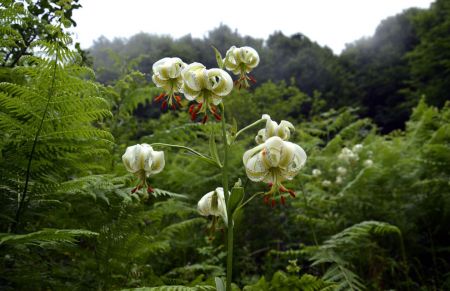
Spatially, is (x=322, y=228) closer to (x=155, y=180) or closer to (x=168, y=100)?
(x=155, y=180)

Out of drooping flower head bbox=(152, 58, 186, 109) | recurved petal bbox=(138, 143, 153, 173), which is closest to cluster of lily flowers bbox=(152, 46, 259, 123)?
drooping flower head bbox=(152, 58, 186, 109)

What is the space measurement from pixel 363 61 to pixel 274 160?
78.9 ft

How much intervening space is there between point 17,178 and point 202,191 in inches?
69.9

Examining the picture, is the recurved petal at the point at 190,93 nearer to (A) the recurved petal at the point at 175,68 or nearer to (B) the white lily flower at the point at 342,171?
(A) the recurved petal at the point at 175,68

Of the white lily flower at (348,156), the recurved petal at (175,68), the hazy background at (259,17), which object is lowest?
the recurved petal at (175,68)

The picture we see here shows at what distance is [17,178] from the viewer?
1171mm

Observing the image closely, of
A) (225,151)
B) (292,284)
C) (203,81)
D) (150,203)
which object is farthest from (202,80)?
(150,203)

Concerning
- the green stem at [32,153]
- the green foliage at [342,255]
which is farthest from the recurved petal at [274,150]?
the green foliage at [342,255]

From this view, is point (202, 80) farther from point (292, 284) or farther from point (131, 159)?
point (292, 284)

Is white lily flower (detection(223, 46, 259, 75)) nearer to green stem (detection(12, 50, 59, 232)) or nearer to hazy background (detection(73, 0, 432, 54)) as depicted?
green stem (detection(12, 50, 59, 232))

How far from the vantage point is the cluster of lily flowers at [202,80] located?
1100mm

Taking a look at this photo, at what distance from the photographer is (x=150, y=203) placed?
2.54 metres

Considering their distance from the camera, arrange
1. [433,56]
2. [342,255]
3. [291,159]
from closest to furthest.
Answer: [291,159]
[342,255]
[433,56]

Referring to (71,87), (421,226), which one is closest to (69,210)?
(71,87)
